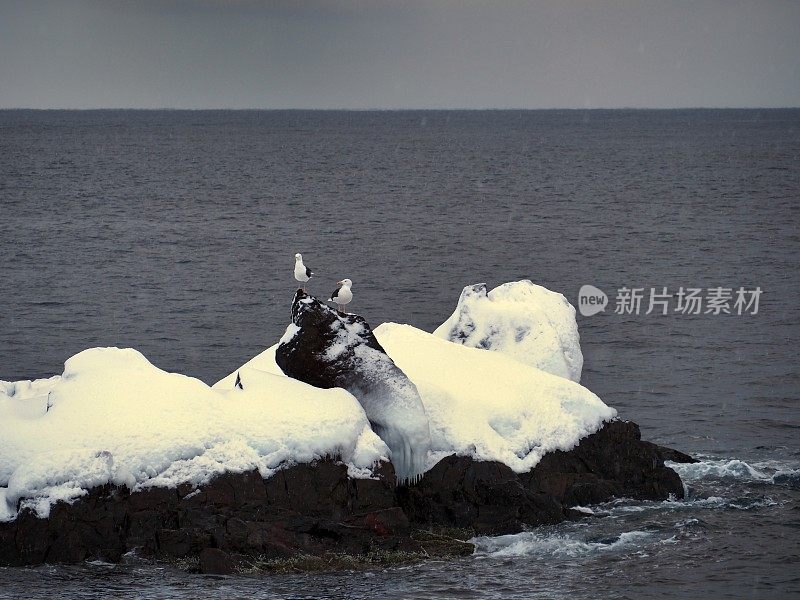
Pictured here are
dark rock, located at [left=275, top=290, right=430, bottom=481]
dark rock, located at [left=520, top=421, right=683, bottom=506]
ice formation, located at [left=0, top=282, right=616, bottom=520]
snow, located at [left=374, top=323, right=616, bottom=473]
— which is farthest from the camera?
dark rock, located at [left=520, top=421, right=683, bottom=506]

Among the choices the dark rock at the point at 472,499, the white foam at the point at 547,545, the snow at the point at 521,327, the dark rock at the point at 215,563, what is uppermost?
the snow at the point at 521,327

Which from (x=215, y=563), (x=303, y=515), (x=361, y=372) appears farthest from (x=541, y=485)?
(x=215, y=563)

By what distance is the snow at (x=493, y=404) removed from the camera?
22.6 metres

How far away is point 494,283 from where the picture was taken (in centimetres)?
5206

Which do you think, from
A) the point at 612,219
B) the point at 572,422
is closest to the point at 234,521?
the point at 572,422

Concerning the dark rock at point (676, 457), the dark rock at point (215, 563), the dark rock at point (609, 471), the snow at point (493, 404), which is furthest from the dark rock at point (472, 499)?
the dark rock at point (676, 457)

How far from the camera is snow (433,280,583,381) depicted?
89.9 feet

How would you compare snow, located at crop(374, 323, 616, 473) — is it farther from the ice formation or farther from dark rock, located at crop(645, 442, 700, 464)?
dark rock, located at crop(645, 442, 700, 464)

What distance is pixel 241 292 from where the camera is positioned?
50.5m

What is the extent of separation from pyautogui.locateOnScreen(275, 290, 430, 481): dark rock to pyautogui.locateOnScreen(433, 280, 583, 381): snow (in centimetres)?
526

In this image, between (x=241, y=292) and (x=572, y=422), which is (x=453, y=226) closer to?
(x=241, y=292)

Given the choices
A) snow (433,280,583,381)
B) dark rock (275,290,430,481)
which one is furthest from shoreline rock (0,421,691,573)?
snow (433,280,583,381)

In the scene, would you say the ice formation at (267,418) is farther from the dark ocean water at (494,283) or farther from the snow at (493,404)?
the dark ocean water at (494,283)

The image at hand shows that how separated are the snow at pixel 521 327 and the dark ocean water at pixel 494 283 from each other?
368 cm
